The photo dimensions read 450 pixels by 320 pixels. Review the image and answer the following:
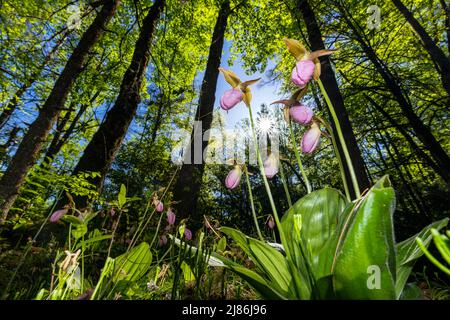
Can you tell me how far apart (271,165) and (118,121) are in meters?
3.13

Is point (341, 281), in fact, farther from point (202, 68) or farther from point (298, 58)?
point (202, 68)

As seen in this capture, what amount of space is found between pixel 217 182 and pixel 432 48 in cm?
824

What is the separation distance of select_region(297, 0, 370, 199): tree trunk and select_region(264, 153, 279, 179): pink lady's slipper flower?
2.57m

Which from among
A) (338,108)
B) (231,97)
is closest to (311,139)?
(231,97)

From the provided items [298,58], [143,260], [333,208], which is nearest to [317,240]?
[333,208]

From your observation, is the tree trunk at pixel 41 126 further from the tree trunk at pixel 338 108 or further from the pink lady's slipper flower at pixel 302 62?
the tree trunk at pixel 338 108

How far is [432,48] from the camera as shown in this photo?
4.23 m

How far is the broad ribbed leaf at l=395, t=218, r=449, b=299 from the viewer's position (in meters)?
0.76

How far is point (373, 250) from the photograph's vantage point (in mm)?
590

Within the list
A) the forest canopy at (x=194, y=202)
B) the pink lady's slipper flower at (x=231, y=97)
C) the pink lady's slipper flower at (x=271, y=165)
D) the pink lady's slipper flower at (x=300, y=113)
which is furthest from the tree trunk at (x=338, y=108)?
the pink lady's slipper flower at (x=231, y=97)

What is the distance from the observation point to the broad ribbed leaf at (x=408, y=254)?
29.8 inches

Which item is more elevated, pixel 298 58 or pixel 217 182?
pixel 217 182

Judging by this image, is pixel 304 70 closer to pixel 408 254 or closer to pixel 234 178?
pixel 234 178

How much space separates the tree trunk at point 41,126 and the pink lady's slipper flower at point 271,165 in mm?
2288
